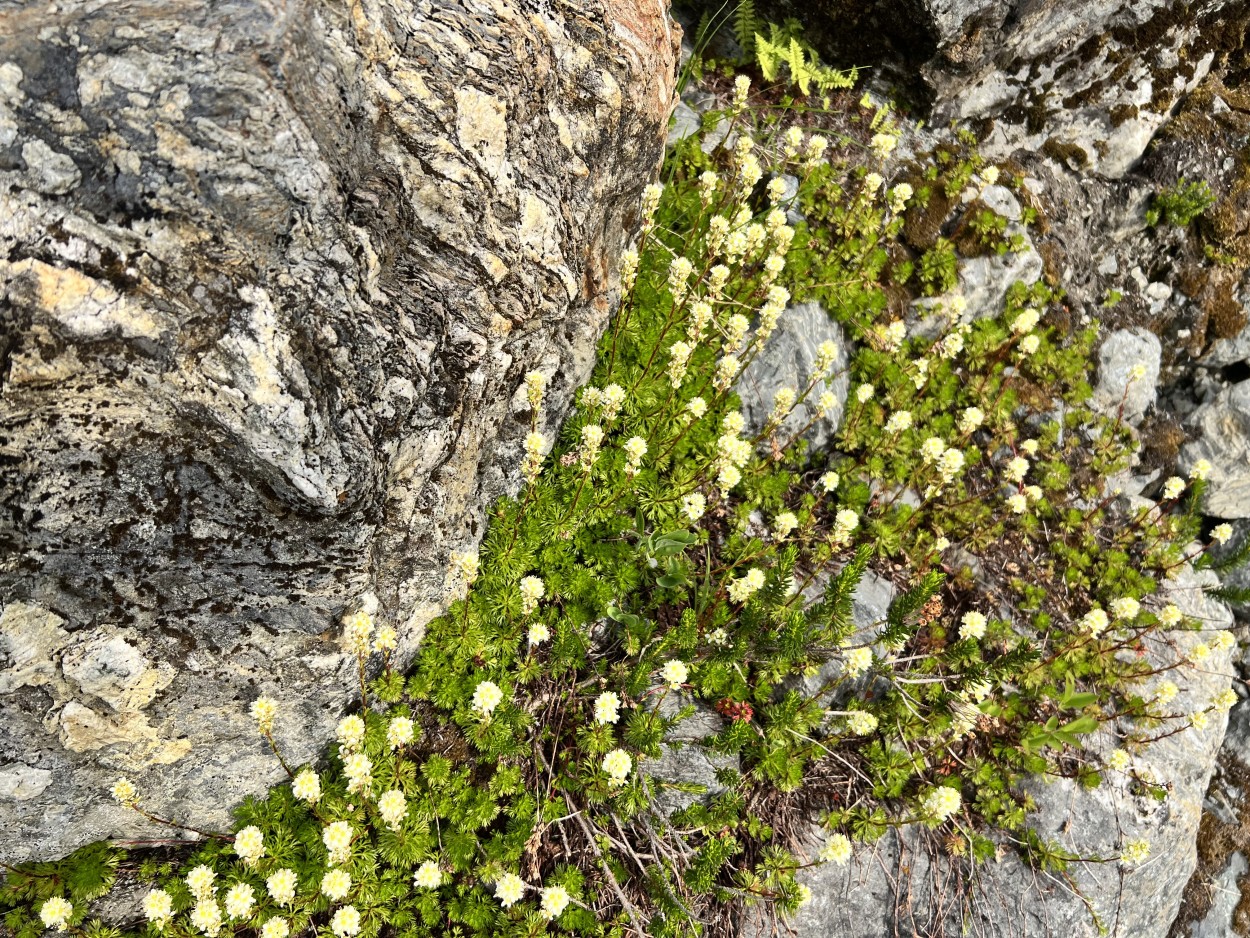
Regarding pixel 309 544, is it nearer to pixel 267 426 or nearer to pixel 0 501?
pixel 267 426

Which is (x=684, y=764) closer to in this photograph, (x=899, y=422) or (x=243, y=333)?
(x=899, y=422)

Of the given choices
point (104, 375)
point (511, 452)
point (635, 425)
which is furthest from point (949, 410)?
point (104, 375)

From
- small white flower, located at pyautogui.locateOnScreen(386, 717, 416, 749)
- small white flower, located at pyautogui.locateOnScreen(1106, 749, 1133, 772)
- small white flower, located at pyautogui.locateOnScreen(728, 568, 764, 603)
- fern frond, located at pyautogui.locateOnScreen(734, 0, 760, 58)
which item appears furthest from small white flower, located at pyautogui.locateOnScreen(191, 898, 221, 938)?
fern frond, located at pyautogui.locateOnScreen(734, 0, 760, 58)

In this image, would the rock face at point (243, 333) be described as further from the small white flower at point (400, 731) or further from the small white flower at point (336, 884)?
the small white flower at point (336, 884)

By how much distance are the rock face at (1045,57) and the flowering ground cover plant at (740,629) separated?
64 cm

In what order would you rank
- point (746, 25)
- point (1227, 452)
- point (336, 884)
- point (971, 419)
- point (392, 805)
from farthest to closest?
point (1227, 452) < point (746, 25) < point (971, 419) < point (392, 805) < point (336, 884)

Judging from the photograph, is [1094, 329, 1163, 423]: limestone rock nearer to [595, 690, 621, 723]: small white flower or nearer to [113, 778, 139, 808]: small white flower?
[595, 690, 621, 723]: small white flower

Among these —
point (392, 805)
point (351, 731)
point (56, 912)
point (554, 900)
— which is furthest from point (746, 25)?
point (56, 912)

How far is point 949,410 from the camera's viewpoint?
6.71 metres

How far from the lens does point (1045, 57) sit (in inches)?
287

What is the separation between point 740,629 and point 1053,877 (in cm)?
302

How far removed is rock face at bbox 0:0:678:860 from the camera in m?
2.50

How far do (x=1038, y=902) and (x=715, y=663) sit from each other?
9.59 ft

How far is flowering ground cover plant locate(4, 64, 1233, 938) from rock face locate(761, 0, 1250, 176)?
2.09 ft
